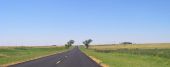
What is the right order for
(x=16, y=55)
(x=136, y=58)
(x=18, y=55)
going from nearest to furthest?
(x=136, y=58)
(x=18, y=55)
(x=16, y=55)

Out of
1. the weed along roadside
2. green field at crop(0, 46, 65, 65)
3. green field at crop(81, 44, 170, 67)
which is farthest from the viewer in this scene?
green field at crop(0, 46, 65, 65)

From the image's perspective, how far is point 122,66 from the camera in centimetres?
2566

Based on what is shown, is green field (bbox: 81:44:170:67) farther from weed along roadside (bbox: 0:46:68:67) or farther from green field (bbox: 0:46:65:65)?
green field (bbox: 0:46:65:65)

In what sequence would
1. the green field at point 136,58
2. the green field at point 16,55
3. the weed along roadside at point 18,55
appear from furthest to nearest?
the green field at point 16,55 < the weed along roadside at point 18,55 < the green field at point 136,58

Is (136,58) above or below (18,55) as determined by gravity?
below


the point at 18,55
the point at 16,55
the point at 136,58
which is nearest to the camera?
the point at 136,58

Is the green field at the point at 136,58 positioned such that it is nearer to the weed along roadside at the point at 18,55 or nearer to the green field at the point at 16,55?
the weed along roadside at the point at 18,55

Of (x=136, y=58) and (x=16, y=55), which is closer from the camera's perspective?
(x=136, y=58)

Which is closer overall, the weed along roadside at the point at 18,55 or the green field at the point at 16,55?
the weed along roadside at the point at 18,55

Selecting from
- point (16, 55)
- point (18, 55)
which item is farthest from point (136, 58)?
point (16, 55)

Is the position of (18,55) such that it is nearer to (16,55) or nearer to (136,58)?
(16,55)

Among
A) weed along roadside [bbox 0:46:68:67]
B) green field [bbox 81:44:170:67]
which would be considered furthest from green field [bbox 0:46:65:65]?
green field [bbox 81:44:170:67]

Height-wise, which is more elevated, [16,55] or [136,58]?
[16,55]

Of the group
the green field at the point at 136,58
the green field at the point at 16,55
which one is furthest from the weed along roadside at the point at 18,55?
the green field at the point at 136,58
